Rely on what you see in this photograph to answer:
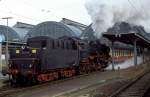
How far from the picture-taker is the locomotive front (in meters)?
25.0

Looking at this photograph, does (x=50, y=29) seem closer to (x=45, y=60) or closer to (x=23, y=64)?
(x=45, y=60)

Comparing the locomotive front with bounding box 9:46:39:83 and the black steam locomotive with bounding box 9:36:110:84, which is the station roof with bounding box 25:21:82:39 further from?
the locomotive front with bounding box 9:46:39:83

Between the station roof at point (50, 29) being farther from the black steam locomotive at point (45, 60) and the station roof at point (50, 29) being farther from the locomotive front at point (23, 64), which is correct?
the locomotive front at point (23, 64)

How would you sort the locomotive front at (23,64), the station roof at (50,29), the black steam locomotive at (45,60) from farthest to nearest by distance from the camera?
1. the station roof at (50,29)
2. the black steam locomotive at (45,60)
3. the locomotive front at (23,64)

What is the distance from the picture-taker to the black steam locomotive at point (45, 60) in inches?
991

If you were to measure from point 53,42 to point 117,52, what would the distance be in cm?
2937

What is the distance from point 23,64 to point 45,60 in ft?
5.16

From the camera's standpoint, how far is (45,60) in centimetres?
2595

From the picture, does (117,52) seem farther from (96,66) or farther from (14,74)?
(14,74)

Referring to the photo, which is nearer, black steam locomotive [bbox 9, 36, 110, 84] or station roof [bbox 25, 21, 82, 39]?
black steam locomotive [bbox 9, 36, 110, 84]

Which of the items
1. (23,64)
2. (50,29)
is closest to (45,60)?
(23,64)

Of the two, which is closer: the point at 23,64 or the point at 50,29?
the point at 23,64

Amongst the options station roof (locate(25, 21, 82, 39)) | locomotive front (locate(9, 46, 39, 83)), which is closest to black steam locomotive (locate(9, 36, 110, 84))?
locomotive front (locate(9, 46, 39, 83))

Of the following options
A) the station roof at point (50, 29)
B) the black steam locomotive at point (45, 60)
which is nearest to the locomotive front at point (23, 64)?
the black steam locomotive at point (45, 60)
